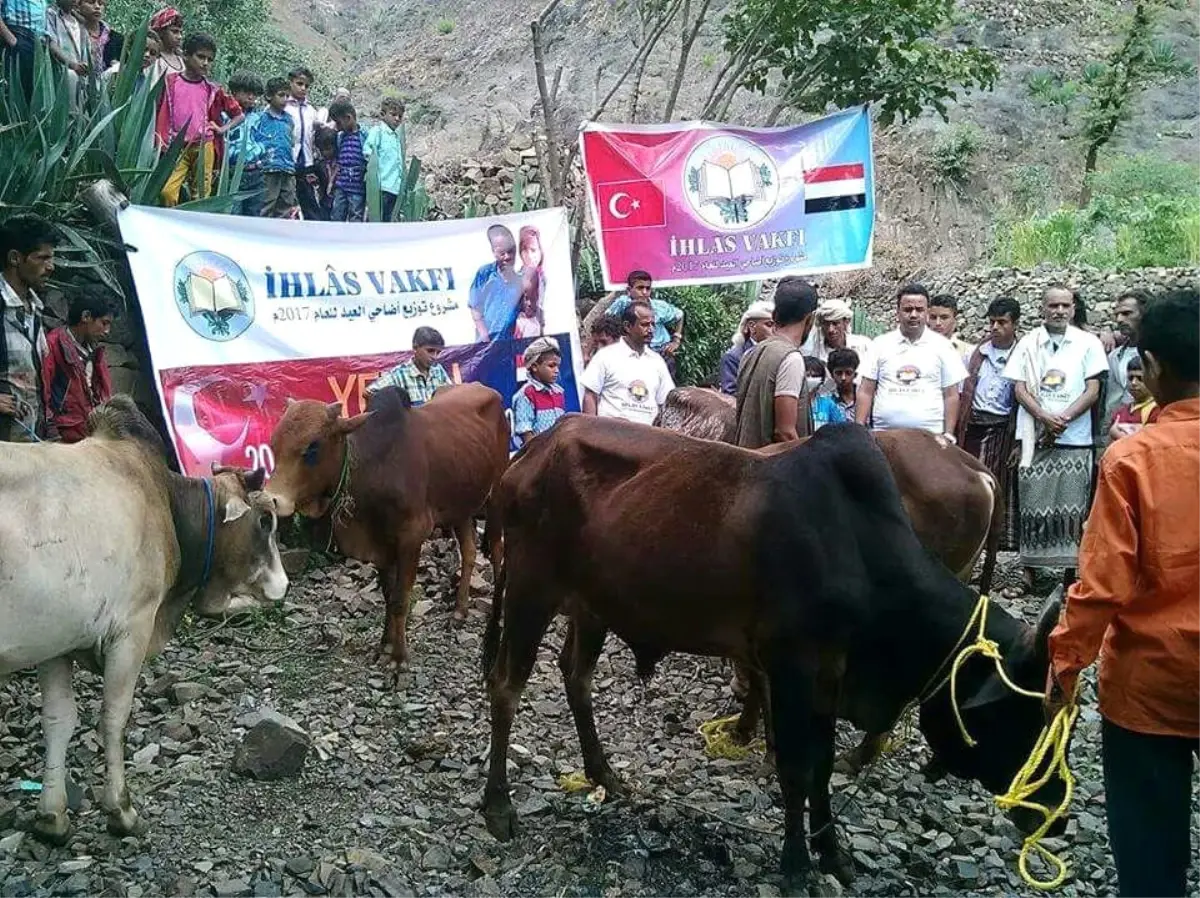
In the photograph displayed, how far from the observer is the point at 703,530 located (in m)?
4.30

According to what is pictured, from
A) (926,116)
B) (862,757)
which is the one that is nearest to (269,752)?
(862,757)

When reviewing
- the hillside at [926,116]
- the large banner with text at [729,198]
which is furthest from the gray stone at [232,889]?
the hillside at [926,116]

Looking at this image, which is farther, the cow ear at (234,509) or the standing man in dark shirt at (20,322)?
the standing man in dark shirt at (20,322)

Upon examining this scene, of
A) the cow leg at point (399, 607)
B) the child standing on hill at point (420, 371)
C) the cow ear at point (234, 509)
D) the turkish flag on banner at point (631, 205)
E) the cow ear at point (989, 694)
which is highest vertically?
the turkish flag on banner at point (631, 205)

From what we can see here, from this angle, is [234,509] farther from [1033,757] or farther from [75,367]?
[1033,757]

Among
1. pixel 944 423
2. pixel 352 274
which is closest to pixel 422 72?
pixel 352 274

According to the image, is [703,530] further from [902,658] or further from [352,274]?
[352,274]

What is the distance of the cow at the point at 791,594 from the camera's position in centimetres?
404

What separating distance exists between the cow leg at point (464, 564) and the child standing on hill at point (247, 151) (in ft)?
10.2

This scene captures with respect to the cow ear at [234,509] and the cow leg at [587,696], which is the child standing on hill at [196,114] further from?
the cow leg at [587,696]

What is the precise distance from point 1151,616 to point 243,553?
149 inches

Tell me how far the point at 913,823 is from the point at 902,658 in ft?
3.52

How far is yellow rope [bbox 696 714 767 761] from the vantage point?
532 cm

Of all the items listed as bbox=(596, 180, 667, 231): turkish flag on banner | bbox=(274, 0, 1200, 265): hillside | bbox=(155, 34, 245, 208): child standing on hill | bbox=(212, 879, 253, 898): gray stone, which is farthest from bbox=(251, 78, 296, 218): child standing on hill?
bbox=(274, 0, 1200, 265): hillside
